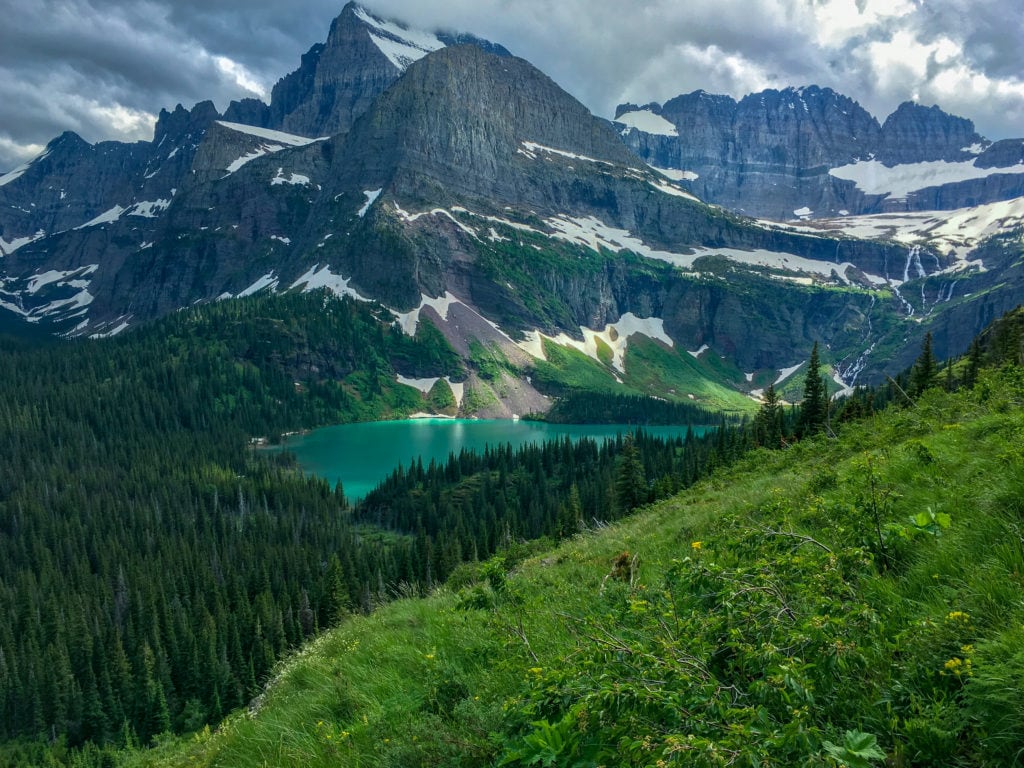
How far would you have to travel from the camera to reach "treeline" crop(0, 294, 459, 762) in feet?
161

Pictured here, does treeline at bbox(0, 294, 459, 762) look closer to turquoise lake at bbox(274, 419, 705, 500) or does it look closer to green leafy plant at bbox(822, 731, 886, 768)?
turquoise lake at bbox(274, 419, 705, 500)

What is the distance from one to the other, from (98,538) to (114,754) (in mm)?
45959

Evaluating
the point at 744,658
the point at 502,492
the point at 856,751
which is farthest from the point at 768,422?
the point at 856,751

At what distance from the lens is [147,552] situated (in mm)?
72688

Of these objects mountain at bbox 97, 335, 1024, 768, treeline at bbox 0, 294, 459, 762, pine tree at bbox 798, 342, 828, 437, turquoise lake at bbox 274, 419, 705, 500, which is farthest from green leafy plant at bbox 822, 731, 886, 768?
turquoise lake at bbox 274, 419, 705, 500

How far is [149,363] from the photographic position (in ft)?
559

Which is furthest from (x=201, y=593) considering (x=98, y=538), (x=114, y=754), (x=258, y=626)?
(x=98, y=538)

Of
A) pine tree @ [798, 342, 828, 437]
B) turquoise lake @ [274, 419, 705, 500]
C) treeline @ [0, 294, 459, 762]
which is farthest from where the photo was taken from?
turquoise lake @ [274, 419, 705, 500]

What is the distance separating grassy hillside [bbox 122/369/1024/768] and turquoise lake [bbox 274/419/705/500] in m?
104

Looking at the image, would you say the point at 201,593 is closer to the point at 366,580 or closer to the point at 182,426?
the point at 366,580

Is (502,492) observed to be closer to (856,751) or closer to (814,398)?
(814,398)

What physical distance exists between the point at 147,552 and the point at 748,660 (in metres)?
86.1

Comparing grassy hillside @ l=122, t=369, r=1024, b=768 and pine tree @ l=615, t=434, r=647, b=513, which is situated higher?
grassy hillside @ l=122, t=369, r=1024, b=768

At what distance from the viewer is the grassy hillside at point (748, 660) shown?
3.58m
